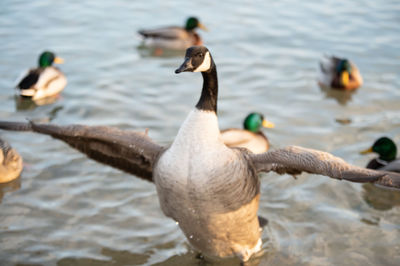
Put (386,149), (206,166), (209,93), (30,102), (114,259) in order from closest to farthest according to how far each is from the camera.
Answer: (206,166)
(209,93)
(114,259)
(386,149)
(30,102)

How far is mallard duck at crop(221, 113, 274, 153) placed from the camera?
7.81m

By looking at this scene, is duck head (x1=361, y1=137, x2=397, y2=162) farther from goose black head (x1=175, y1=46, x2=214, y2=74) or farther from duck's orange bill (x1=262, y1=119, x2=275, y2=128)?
goose black head (x1=175, y1=46, x2=214, y2=74)

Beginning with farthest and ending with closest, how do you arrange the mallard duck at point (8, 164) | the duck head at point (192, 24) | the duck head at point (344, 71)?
the duck head at point (192, 24)
the duck head at point (344, 71)
the mallard duck at point (8, 164)

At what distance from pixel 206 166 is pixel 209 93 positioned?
70 cm

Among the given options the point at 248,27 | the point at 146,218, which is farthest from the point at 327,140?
the point at 248,27

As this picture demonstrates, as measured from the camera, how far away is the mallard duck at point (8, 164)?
24.5 ft

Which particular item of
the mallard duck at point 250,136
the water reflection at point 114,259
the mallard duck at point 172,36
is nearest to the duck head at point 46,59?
the mallard duck at point 172,36

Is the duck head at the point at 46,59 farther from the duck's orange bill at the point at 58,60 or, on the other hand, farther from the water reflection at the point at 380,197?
the water reflection at the point at 380,197

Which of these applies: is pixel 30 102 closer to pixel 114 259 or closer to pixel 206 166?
pixel 114 259

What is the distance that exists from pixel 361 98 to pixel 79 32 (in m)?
6.17

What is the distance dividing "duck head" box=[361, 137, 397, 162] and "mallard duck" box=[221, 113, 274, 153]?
1.56 m

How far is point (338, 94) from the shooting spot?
1041 centimetres

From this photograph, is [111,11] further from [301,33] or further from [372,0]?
[372,0]

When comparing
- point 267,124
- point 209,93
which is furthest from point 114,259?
point 267,124
